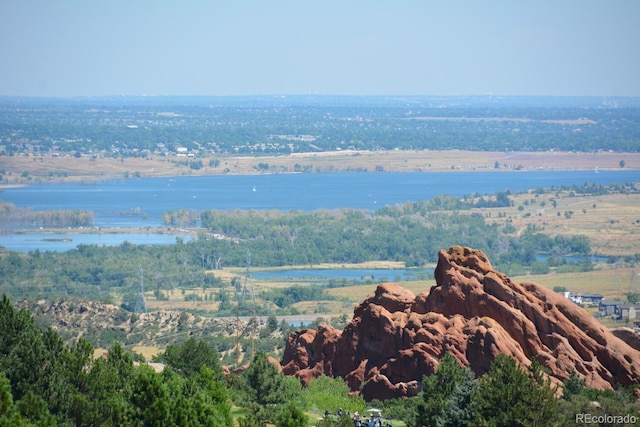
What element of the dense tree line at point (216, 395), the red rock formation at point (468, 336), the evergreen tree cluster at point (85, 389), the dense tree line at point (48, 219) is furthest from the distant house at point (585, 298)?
the dense tree line at point (48, 219)

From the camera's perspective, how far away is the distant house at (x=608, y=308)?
241 ft

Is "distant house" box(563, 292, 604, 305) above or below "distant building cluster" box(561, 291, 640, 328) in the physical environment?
below

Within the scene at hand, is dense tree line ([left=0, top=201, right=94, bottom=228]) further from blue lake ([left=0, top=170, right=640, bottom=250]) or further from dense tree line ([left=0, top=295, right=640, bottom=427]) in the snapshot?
dense tree line ([left=0, top=295, right=640, bottom=427])

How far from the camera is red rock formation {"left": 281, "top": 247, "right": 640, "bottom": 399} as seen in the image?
4269cm

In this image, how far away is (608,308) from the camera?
75.0m

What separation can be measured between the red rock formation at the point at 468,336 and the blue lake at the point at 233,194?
297ft

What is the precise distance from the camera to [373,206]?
15950 cm

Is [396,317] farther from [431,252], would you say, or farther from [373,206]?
[373,206]

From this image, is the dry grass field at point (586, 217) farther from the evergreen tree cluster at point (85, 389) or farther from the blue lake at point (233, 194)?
the evergreen tree cluster at point (85, 389)

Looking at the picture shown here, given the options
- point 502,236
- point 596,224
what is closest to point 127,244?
point 502,236

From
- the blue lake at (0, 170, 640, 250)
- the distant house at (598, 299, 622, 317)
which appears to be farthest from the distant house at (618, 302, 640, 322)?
the blue lake at (0, 170, 640, 250)

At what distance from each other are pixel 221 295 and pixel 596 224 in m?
50.7

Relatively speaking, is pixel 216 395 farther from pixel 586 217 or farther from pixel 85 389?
pixel 586 217

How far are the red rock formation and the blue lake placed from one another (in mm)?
90599
